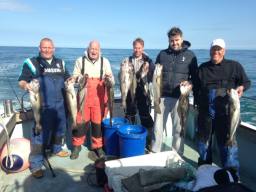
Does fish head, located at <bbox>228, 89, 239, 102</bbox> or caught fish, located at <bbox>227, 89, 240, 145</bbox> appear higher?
fish head, located at <bbox>228, 89, 239, 102</bbox>

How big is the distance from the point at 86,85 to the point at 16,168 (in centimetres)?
193

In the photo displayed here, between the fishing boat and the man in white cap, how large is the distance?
0.82 meters

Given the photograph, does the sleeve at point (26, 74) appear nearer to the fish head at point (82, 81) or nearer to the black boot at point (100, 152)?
the fish head at point (82, 81)

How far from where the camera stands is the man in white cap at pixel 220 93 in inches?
189

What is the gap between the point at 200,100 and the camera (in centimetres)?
515

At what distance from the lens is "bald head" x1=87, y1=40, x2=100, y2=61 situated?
5680 millimetres

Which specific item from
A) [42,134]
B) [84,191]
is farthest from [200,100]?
[42,134]

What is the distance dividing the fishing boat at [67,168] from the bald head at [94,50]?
76.6 inches

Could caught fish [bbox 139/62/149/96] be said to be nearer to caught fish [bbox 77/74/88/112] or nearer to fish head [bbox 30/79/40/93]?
caught fish [bbox 77/74/88/112]

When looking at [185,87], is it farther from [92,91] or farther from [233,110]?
[92,91]

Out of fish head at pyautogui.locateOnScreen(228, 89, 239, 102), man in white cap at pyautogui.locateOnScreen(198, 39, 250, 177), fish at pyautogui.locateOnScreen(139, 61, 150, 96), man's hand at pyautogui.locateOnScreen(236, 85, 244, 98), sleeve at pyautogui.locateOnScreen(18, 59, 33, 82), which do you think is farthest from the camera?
fish at pyautogui.locateOnScreen(139, 61, 150, 96)

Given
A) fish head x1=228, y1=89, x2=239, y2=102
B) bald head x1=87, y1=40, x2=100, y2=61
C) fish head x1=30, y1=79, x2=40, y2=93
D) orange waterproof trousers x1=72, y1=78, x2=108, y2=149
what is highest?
bald head x1=87, y1=40, x2=100, y2=61

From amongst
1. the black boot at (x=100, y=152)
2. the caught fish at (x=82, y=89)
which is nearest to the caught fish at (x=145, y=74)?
the caught fish at (x=82, y=89)

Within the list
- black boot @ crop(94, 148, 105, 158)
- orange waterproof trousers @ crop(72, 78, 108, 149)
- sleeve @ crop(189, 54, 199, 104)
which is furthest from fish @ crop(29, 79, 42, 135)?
sleeve @ crop(189, 54, 199, 104)
